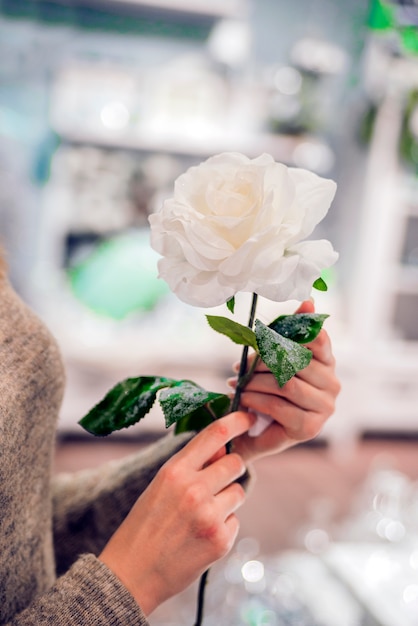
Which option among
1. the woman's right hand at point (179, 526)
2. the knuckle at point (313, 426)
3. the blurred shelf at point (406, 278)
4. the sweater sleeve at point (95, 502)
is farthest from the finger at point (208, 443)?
the blurred shelf at point (406, 278)

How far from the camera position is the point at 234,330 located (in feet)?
2.12

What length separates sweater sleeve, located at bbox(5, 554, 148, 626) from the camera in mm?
650

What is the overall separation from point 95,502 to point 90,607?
31 centimetres

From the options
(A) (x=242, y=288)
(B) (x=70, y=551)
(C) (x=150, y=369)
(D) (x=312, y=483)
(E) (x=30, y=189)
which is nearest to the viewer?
(A) (x=242, y=288)

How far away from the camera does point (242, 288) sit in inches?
23.2

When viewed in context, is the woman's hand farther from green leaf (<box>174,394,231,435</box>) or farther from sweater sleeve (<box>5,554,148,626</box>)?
sweater sleeve (<box>5,554,148,626</box>)

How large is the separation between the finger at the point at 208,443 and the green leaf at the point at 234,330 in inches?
3.5

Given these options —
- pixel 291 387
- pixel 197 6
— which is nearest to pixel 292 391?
pixel 291 387

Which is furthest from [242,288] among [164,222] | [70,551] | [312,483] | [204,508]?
[312,483]

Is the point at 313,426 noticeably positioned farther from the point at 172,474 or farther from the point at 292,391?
the point at 172,474

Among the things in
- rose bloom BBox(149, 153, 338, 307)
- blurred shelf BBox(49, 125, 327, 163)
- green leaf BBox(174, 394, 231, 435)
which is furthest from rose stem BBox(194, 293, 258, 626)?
blurred shelf BBox(49, 125, 327, 163)

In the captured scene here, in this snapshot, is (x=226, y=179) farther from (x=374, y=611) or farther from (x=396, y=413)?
(x=396, y=413)

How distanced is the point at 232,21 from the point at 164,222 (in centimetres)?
341

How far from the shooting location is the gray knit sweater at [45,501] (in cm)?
66
